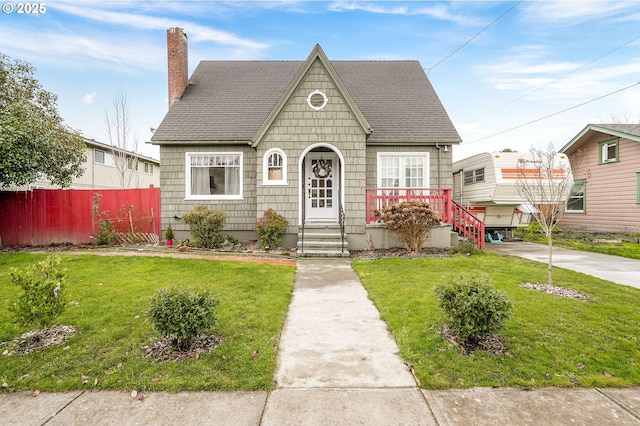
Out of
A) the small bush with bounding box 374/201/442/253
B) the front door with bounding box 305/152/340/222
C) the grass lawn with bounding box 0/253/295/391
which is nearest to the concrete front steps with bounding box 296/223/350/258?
the front door with bounding box 305/152/340/222

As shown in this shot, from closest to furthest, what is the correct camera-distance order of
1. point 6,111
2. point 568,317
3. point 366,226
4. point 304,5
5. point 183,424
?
point 183,424 < point 568,317 < point 6,111 < point 366,226 < point 304,5

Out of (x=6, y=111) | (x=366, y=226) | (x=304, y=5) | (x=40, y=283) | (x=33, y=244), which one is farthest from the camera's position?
(x=304, y=5)

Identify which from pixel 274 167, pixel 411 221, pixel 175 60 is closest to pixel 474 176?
pixel 411 221

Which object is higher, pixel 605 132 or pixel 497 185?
pixel 605 132

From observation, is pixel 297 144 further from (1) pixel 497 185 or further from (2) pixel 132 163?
(2) pixel 132 163

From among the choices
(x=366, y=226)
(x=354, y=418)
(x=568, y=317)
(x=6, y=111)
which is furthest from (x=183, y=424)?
(x=6, y=111)

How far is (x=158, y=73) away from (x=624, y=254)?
23396 mm

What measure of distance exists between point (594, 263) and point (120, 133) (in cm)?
2650

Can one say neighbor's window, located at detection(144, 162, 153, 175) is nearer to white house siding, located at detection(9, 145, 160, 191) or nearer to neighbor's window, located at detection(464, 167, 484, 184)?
white house siding, located at detection(9, 145, 160, 191)

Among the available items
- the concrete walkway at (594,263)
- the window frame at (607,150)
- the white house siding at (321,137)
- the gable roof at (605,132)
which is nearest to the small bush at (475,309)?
the concrete walkway at (594,263)

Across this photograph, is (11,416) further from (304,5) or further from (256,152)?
(304,5)

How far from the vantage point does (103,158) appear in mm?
22281

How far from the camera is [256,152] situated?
11453mm

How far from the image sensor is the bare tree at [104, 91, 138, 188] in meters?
21.8
